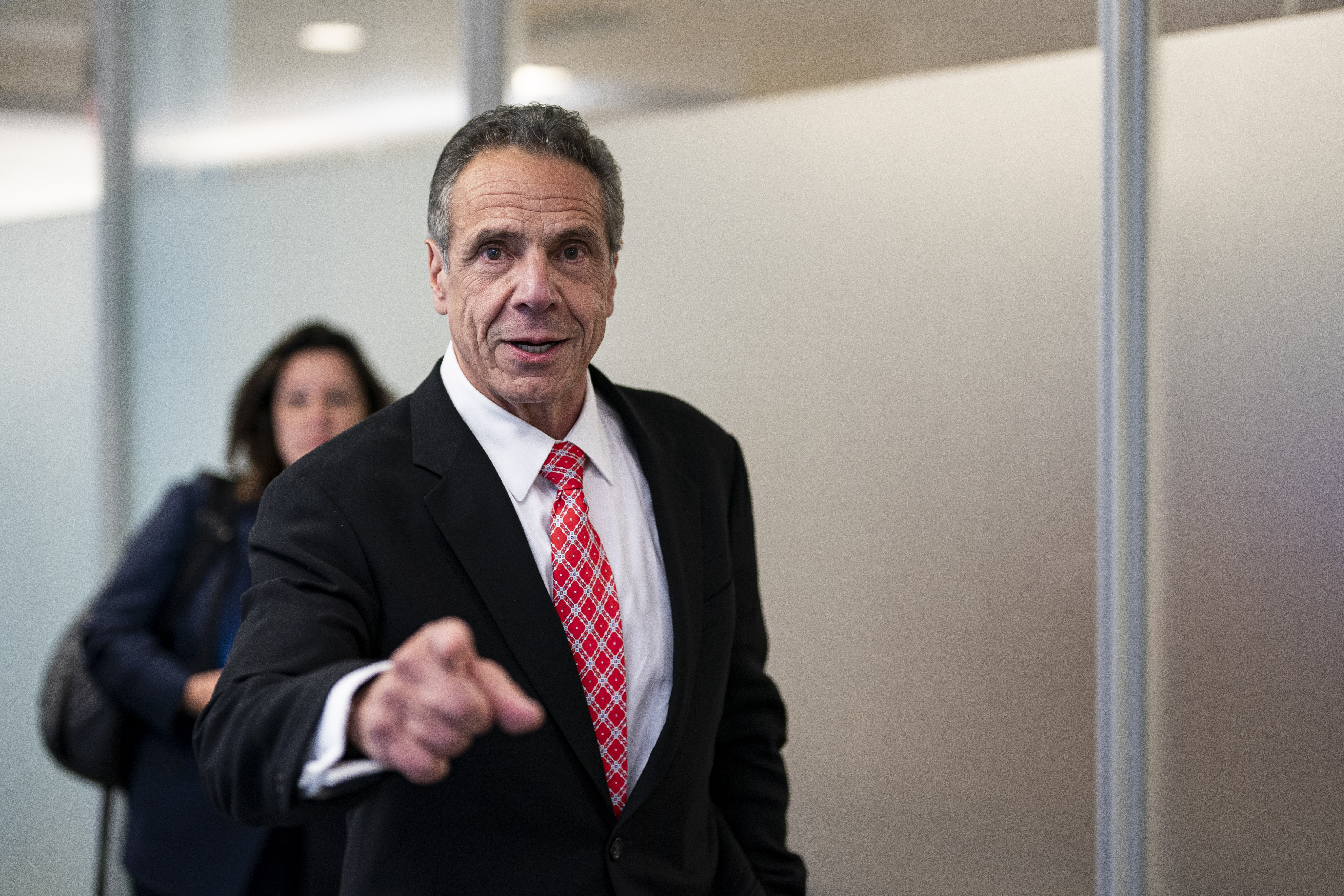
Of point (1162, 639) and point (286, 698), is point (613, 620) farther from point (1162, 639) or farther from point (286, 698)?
point (1162, 639)

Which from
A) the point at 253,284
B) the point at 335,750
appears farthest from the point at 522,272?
the point at 253,284

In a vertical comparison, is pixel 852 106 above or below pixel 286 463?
above

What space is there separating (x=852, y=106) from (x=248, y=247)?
236 centimetres

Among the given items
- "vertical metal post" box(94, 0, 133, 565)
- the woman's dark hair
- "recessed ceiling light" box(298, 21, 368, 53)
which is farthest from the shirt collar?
"vertical metal post" box(94, 0, 133, 565)

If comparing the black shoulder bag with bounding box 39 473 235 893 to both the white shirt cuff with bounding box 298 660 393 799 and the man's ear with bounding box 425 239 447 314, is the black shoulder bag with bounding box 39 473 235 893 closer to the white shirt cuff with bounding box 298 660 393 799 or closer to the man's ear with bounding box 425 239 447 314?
the man's ear with bounding box 425 239 447 314

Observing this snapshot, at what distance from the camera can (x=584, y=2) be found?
308cm

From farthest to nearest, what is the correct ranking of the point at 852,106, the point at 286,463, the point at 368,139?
the point at 368,139
the point at 286,463
the point at 852,106

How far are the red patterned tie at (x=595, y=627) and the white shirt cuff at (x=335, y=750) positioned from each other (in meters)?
0.40

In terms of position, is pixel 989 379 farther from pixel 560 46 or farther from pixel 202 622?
pixel 202 622

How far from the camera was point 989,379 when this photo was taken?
94.5 inches

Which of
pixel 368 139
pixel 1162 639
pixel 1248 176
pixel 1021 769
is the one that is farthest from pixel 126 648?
pixel 1248 176

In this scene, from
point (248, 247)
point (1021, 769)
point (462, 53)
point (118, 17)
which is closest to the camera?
point (1021, 769)

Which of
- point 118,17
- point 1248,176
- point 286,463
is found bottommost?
point 286,463

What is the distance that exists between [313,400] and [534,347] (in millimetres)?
1668
